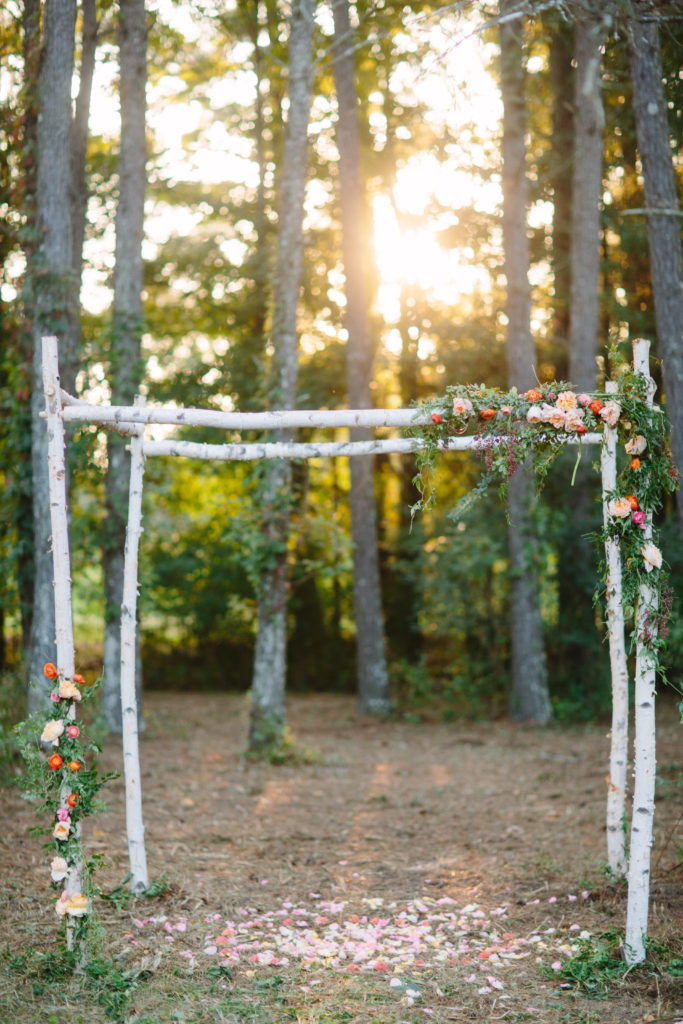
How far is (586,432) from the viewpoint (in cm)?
429

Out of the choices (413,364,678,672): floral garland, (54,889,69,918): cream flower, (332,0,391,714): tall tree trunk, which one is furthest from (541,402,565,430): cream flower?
(332,0,391,714): tall tree trunk

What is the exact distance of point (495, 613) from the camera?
1153cm

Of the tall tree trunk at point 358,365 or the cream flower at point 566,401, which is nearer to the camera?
the cream flower at point 566,401

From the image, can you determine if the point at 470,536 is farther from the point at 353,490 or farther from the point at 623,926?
the point at 623,926

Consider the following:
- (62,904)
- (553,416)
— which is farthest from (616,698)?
(62,904)

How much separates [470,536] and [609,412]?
6957 mm

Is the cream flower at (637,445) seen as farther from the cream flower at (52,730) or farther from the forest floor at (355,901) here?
the cream flower at (52,730)

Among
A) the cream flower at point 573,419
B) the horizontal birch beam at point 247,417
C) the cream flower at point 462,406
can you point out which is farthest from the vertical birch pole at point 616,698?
the horizontal birch beam at point 247,417

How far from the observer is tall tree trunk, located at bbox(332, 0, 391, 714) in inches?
437

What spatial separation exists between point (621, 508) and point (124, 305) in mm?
6349

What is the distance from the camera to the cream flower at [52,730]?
13.3 feet

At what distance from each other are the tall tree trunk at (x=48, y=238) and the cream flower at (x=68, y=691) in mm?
3323

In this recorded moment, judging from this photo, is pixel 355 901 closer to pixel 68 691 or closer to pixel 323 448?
pixel 68 691

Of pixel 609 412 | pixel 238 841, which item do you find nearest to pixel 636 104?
pixel 609 412
